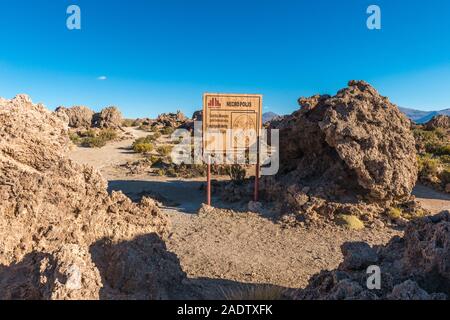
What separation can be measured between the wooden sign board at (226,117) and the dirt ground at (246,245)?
1.57 metres

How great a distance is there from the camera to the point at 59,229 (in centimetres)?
395

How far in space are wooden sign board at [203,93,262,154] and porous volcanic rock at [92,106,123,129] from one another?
74.9 ft

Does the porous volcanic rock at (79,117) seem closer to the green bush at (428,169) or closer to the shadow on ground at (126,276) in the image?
A: the green bush at (428,169)

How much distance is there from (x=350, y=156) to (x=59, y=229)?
20.6 feet

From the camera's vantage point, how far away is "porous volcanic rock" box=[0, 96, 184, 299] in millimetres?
3137

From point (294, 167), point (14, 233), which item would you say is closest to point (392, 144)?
point (294, 167)

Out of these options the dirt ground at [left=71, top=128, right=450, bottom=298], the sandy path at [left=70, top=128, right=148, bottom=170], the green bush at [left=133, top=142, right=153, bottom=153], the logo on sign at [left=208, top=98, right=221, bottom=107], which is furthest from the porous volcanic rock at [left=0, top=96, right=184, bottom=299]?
the green bush at [left=133, top=142, right=153, bottom=153]

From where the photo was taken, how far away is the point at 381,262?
4.13 metres

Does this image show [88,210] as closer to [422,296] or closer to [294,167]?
[422,296]

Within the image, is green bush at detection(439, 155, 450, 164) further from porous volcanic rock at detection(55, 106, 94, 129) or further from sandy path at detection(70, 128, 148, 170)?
porous volcanic rock at detection(55, 106, 94, 129)

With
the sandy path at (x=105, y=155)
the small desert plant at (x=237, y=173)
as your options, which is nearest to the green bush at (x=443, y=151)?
the small desert plant at (x=237, y=173)

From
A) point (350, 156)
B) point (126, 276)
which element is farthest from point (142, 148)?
point (126, 276)

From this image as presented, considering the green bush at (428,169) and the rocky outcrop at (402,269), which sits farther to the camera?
the green bush at (428,169)

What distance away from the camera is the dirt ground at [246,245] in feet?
17.9
